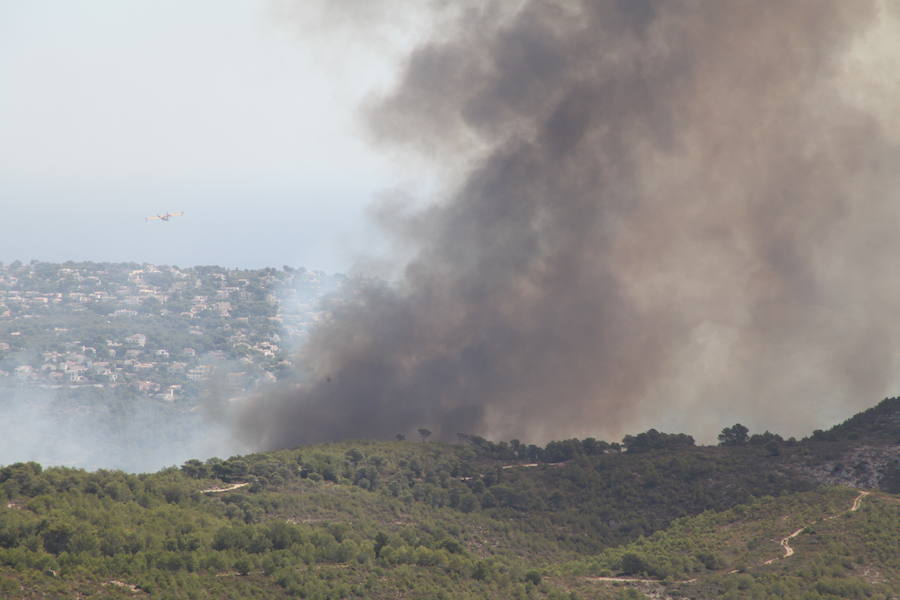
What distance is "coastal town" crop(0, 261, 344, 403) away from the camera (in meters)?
123

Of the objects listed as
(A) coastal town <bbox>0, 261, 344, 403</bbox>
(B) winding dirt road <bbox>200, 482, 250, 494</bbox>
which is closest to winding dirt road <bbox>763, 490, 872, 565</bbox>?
(B) winding dirt road <bbox>200, 482, 250, 494</bbox>

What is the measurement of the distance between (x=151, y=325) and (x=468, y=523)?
81.3 m

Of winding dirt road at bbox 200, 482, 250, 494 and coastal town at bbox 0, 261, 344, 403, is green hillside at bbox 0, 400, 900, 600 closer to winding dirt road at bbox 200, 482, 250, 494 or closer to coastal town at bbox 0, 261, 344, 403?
winding dirt road at bbox 200, 482, 250, 494

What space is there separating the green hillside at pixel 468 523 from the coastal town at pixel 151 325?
157ft

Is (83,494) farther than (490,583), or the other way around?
(83,494)

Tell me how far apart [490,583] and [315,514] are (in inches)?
541

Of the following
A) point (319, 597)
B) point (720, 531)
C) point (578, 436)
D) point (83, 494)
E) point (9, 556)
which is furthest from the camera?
point (578, 436)

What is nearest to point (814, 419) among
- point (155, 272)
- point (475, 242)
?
point (475, 242)

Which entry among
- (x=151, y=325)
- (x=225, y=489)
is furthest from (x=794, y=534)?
(x=151, y=325)

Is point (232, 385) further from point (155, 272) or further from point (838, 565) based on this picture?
point (838, 565)

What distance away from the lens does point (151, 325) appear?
5453 inches

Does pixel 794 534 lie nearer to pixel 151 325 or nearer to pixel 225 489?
pixel 225 489

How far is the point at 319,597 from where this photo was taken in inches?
1823

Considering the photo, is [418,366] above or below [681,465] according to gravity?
above
